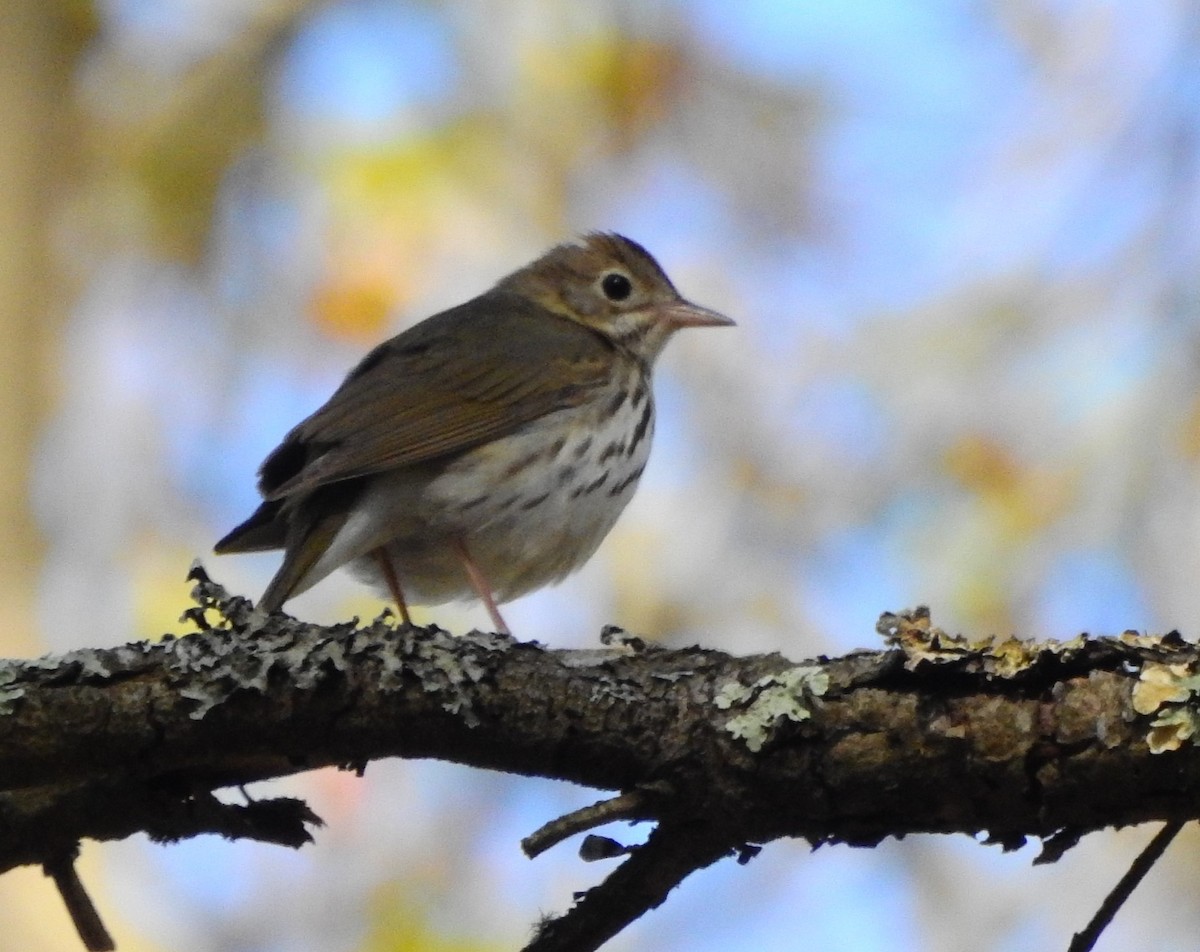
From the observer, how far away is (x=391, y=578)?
16.9 ft

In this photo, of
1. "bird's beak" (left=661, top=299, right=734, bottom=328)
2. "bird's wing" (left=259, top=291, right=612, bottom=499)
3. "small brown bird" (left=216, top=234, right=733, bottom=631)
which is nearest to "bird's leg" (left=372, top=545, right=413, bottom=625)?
"small brown bird" (left=216, top=234, right=733, bottom=631)

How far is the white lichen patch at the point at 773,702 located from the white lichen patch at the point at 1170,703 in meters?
0.52

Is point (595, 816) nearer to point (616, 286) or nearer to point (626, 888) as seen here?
point (626, 888)

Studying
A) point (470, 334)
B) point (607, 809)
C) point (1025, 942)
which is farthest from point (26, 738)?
point (1025, 942)

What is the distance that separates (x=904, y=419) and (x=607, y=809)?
6.28m

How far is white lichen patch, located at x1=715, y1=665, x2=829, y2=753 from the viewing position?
9.06ft

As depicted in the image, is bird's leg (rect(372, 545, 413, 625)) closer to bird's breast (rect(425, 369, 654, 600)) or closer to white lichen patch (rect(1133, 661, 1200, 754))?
bird's breast (rect(425, 369, 654, 600))

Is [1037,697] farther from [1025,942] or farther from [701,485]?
[701,485]

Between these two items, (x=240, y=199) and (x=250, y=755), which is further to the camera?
(x=240, y=199)

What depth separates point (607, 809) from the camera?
2.77 meters

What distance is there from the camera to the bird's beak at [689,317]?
6227mm

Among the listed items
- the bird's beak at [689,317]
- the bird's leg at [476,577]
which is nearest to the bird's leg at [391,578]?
the bird's leg at [476,577]

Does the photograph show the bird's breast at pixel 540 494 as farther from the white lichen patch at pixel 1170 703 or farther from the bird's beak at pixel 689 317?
the white lichen patch at pixel 1170 703

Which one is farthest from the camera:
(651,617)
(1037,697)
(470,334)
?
(651,617)
